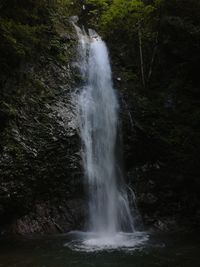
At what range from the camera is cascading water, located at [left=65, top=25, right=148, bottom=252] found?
10.0m

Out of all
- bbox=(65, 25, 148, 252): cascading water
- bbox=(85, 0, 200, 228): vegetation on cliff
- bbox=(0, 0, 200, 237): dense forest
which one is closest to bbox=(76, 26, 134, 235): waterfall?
bbox=(65, 25, 148, 252): cascading water

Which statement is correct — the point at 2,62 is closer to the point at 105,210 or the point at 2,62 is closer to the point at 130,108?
the point at 130,108

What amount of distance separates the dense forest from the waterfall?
30 centimetres

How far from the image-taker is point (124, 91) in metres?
12.4

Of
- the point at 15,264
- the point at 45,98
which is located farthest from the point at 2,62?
the point at 15,264

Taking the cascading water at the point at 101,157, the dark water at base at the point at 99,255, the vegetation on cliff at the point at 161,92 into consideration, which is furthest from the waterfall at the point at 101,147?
the dark water at base at the point at 99,255

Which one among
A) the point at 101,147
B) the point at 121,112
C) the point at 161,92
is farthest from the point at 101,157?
the point at 161,92

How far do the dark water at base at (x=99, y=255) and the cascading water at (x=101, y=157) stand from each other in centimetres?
77

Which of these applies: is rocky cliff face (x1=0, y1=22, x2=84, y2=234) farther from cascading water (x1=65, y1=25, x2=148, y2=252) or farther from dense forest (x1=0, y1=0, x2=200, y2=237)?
cascading water (x1=65, y1=25, x2=148, y2=252)

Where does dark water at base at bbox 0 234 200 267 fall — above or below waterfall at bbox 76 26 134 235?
below

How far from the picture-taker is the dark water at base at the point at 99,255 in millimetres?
7082

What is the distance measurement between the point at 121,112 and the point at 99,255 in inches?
206

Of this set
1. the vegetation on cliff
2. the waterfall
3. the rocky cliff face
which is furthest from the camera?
the vegetation on cliff

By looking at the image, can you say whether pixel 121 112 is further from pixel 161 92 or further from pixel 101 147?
pixel 161 92
